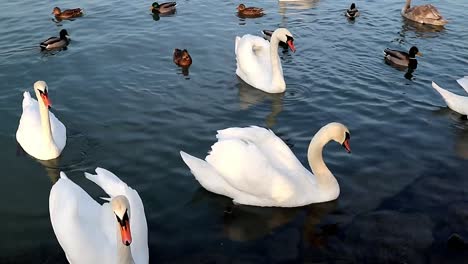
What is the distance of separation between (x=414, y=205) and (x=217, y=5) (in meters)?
15.0

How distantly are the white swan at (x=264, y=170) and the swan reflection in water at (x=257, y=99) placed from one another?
119 inches

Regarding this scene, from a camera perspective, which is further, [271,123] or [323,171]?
[271,123]

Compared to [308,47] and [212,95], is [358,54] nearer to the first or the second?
[308,47]

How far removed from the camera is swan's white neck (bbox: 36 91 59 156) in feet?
31.1

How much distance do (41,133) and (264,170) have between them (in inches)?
175

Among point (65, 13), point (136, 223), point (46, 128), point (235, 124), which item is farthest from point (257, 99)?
point (65, 13)

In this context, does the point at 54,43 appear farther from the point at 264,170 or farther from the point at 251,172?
the point at 264,170

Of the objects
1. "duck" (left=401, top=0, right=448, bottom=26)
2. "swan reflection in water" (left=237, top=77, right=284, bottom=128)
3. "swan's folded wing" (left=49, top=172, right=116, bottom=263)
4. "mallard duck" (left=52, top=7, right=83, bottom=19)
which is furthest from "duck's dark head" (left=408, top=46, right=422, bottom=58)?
"mallard duck" (left=52, top=7, right=83, bottom=19)

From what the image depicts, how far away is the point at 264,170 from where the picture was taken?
781cm

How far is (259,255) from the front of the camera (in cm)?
721

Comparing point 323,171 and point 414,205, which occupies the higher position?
point 323,171

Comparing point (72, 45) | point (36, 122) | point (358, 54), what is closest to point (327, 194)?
point (36, 122)

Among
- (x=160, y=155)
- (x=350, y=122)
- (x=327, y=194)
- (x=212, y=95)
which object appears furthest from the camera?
(x=212, y=95)

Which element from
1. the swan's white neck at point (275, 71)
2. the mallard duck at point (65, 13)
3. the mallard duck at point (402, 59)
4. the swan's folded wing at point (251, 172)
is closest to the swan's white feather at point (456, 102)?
the mallard duck at point (402, 59)
